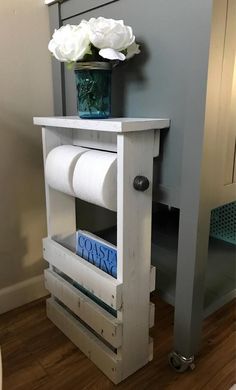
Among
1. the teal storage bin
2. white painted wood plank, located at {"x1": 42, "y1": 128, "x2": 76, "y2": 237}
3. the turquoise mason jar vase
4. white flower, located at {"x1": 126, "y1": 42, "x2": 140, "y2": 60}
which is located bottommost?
the teal storage bin

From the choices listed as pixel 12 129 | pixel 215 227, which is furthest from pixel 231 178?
pixel 12 129

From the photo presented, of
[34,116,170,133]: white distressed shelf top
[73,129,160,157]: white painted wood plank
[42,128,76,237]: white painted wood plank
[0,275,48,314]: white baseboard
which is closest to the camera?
[34,116,170,133]: white distressed shelf top

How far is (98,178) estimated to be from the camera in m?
0.80

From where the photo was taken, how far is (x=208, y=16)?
27.4 inches

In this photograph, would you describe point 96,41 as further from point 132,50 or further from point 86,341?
point 86,341

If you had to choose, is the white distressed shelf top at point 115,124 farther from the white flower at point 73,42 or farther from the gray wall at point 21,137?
the gray wall at point 21,137

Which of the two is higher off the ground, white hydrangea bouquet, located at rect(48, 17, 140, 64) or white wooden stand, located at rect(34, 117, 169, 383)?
white hydrangea bouquet, located at rect(48, 17, 140, 64)

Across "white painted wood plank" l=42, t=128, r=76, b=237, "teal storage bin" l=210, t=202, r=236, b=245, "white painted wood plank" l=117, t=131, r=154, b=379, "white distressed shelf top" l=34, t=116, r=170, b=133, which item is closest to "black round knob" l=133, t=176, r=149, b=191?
"white painted wood plank" l=117, t=131, r=154, b=379

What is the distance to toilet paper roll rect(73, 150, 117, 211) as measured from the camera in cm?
79

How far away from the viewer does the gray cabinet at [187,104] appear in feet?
2.41

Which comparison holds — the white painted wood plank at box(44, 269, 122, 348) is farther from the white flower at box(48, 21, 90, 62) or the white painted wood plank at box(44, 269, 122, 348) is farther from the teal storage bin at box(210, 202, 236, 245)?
the white flower at box(48, 21, 90, 62)

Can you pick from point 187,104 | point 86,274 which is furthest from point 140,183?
point 86,274

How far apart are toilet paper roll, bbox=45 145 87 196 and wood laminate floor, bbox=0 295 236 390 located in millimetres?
549

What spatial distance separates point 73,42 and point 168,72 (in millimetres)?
251
